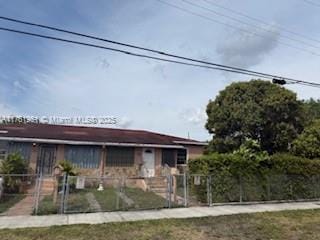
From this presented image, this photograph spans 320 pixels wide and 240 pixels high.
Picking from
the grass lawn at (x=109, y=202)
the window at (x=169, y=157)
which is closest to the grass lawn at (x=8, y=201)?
the grass lawn at (x=109, y=202)

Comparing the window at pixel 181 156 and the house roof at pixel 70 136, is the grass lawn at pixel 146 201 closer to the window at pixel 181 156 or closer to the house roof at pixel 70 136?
the house roof at pixel 70 136

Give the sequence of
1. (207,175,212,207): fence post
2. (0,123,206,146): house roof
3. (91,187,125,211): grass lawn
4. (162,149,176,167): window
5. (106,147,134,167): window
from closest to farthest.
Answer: (91,187,125,211): grass lawn → (207,175,212,207): fence post → (0,123,206,146): house roof → (106,147,134,167): window → (162,149,176,167): window

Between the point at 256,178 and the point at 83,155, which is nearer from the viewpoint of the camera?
the point at 256,178

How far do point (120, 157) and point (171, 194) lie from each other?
7.34m

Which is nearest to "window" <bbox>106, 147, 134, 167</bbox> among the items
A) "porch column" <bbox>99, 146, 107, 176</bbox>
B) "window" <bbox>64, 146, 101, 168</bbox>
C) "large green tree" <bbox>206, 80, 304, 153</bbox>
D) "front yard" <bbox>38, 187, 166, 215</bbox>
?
"porch column" <bbox>99, 146, 107, 176</bbox>

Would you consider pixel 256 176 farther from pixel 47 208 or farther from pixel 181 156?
pixel 181 156

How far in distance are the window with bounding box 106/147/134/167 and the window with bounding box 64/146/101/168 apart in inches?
27.6

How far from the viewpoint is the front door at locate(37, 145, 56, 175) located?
18281 millimetres

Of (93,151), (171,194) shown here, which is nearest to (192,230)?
(171,194)

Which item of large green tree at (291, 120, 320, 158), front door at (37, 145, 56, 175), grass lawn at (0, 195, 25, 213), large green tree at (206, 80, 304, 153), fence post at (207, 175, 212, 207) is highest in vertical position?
large green tree at (206, 80, 304, 153)

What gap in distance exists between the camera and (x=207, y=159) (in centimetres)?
1347

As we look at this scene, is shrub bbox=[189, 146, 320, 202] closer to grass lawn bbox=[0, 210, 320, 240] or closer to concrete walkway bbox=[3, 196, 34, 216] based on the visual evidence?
grass lawn bbox=[0, 210, 320, 240]

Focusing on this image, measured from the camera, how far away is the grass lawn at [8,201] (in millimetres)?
11572

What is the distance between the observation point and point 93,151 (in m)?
19.3
